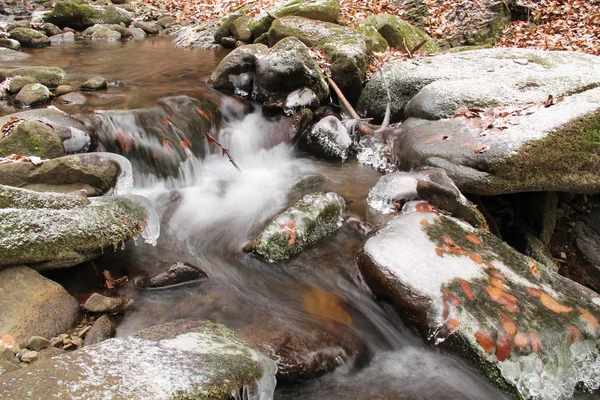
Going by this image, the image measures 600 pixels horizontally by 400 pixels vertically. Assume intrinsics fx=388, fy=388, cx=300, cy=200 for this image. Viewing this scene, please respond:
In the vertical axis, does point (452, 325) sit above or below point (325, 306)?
above

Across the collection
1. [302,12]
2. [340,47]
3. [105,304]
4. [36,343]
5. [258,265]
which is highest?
[302,12]

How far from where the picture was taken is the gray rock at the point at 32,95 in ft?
19.8

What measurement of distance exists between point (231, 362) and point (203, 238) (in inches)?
97.0

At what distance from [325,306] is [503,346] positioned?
4.88ft

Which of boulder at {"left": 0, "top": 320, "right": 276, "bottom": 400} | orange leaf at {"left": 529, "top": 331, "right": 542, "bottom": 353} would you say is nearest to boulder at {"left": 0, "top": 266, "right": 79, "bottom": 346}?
boulder at {"left": 0, "top": 320, "right": 276, "bottom": 400}

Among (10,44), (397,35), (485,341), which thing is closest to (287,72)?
(397,35)

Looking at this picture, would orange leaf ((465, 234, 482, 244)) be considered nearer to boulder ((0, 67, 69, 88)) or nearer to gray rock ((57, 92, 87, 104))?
gray rock ((57, 92, 87, 104))

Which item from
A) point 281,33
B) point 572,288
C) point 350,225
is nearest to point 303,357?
point 350,225

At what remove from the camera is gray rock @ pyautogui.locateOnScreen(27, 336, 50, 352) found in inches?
106

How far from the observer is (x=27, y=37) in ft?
34.0

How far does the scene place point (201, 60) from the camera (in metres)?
9.77

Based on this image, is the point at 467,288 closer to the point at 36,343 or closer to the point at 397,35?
the point at 36,343

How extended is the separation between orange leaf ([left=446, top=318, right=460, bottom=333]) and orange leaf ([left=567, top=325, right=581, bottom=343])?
34.0 inches

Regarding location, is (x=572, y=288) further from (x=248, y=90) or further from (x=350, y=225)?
(x=248, y=90)
